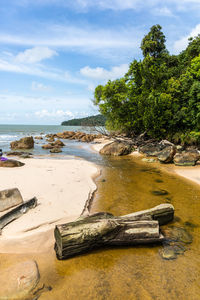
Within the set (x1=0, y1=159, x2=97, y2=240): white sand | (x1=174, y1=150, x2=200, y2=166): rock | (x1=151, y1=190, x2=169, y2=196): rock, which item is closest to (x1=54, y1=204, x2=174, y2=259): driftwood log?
(x1=0, y1=159, x2=97, y2=240): white sand

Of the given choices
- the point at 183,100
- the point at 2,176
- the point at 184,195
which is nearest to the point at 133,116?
the point at 183,100

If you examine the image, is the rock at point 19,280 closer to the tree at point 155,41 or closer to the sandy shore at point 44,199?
the sandy shore at point 44,199

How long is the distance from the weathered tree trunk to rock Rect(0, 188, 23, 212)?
0.36 metres

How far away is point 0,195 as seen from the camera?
545 centimetres

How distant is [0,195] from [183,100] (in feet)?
63.2

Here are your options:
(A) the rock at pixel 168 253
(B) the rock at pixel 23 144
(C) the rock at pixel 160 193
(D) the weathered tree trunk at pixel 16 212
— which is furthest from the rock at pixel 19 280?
(B) the rock at pixel 23 144

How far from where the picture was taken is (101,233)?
155 inches

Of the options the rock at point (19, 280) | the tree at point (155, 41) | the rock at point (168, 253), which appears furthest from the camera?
the tree at point (155, 41)

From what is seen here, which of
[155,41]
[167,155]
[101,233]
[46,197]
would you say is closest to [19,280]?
[101,233]

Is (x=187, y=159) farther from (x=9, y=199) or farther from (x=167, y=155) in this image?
(x=9, y=199)

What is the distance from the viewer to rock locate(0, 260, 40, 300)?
113 inches

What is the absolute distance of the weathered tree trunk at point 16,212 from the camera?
15.3ft

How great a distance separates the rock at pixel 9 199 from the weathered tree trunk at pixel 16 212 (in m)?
0.36

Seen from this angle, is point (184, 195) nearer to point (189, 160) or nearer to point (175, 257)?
point (175, 257)
